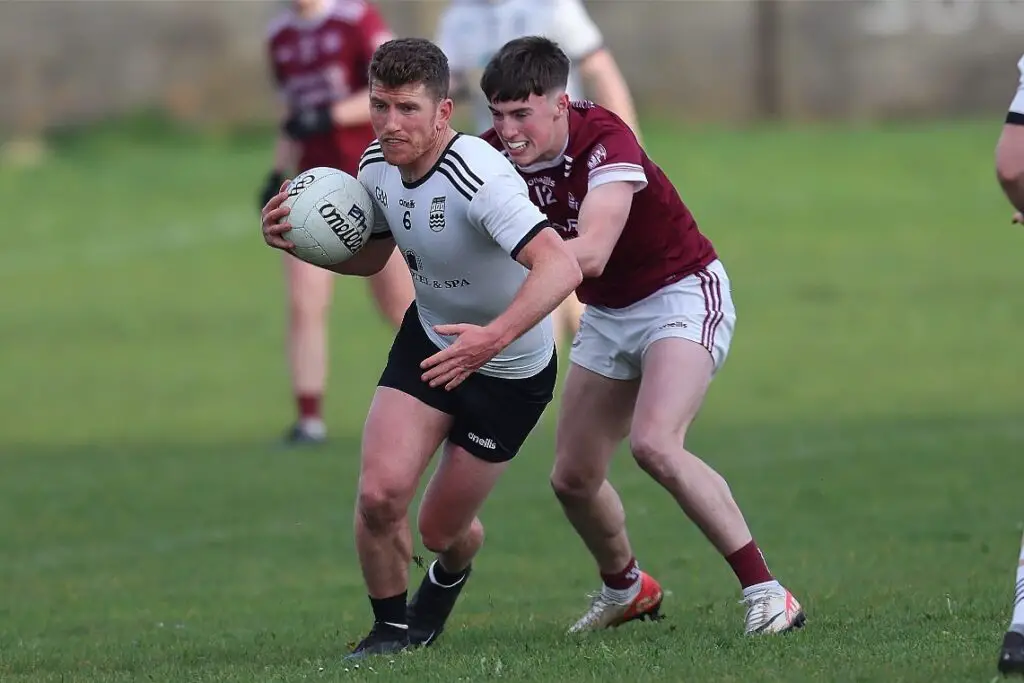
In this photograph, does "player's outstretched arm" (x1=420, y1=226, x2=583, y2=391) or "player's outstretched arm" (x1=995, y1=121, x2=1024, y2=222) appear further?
"player's outstretched arm" (x1=420, y1=226, x2=583, y2=391)

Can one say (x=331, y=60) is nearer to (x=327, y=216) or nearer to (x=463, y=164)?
(x=327, y=216)

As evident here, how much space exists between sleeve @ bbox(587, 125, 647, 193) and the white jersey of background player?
3.51m

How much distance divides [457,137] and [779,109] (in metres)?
24.4

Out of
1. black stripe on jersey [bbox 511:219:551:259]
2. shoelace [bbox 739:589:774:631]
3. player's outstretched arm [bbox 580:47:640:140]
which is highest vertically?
black stripe on jersey [bbox 511:219:551:259]

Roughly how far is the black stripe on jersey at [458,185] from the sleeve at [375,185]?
11.8 inches

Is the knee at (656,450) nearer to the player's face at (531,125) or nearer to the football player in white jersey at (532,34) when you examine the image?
the player's face at (531,125)

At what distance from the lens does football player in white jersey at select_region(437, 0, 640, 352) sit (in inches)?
420

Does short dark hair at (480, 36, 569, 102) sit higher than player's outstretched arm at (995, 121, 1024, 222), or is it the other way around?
short dark hair at (480, 36, 569, 102)

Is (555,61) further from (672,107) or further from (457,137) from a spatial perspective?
(672,107)

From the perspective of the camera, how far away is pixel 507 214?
5.97 meters

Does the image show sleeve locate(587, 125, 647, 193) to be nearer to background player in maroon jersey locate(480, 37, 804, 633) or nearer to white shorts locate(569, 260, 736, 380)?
background player in maroon jersey locate(480, 37, 804, 633)

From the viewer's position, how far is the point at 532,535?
9.48m

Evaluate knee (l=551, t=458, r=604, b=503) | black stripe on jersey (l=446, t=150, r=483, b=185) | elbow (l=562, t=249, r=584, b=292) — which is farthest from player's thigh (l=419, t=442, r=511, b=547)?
black stripe on jersey (l=446, t=150, r=483, b=185)

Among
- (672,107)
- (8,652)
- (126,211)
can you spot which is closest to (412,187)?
(8,652)
